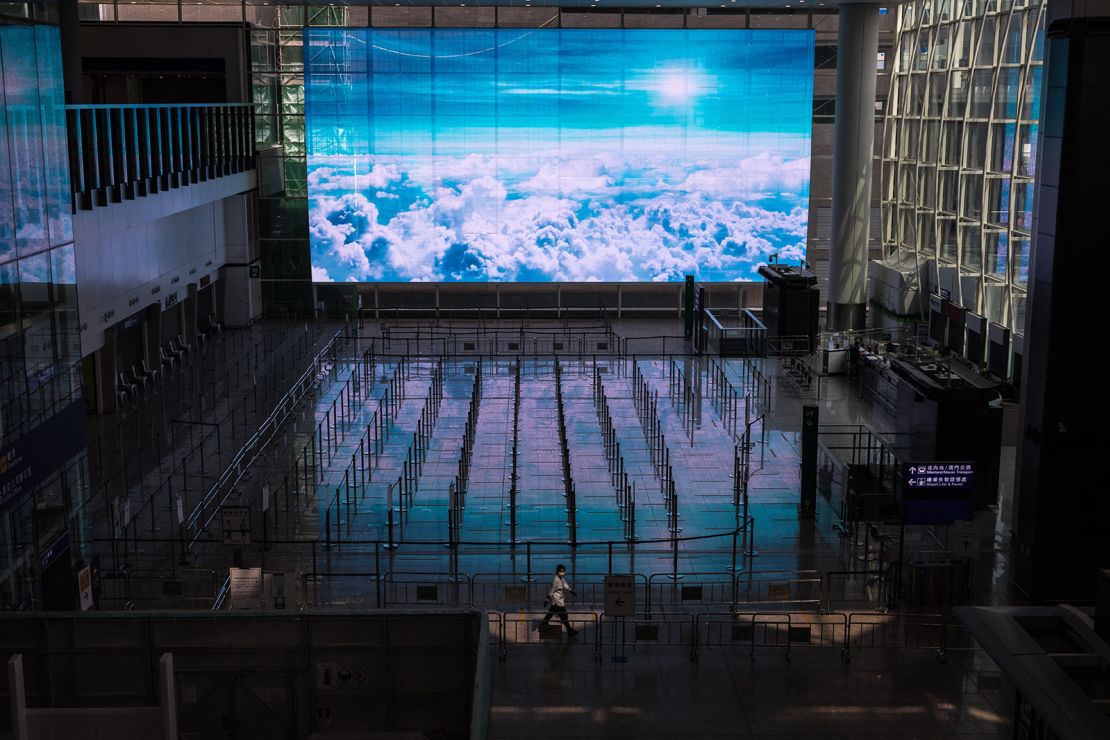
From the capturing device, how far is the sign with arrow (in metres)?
14.3

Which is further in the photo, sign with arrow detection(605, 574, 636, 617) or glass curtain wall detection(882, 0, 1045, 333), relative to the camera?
glass curtain wall detection(882, 0, 1045, 333)

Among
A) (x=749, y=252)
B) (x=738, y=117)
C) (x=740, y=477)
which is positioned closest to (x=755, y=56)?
(x=738, y=117)

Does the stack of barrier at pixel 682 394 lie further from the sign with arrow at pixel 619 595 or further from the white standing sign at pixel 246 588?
the white standing sign at pixel 246 588

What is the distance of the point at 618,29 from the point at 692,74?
263 centimetres

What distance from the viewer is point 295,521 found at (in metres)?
19.9

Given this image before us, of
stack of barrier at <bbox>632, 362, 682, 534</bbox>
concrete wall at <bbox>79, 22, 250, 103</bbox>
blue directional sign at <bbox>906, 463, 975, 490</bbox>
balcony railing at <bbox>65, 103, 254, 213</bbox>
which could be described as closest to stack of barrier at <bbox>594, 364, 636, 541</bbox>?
stack of barrier at <bbox>632, 362, 682, 534</bbox>

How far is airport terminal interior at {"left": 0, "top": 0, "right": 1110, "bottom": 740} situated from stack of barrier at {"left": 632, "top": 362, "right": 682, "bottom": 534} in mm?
186

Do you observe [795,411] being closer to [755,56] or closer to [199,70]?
[755,56]

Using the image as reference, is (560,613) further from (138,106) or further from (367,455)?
(138,106)

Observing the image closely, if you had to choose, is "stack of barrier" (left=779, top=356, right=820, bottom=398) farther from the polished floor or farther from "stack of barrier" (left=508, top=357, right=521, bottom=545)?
"stack of barrier" (left=508, top=357, right=521, bottom=545)


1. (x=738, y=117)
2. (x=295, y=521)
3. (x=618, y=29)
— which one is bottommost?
(x=295, y=521)

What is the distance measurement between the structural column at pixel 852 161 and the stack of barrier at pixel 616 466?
34.8ft

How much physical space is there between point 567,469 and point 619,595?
685 cm

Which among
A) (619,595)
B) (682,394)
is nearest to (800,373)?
(682,394)
